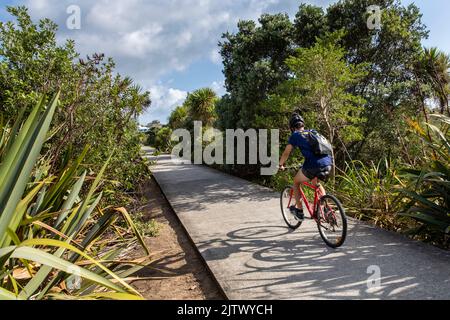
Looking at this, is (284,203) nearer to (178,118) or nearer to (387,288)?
(387,288)

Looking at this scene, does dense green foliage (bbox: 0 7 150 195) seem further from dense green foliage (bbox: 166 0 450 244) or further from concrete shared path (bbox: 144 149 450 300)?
dense green foliage (bbox: 166 0 450 244)

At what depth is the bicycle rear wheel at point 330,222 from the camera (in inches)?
173

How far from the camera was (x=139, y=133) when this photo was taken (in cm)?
740

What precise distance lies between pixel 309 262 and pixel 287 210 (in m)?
1.95

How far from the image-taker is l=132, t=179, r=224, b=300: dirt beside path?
3840mm

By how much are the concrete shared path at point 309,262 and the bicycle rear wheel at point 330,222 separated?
0.42 feet

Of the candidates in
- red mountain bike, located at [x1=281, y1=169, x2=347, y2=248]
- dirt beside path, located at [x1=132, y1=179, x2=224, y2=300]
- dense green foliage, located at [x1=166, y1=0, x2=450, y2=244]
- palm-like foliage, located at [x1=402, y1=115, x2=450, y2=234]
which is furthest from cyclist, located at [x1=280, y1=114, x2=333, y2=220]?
dense green foliage, located at [x1=166, y1=0, x2=450, y2=244]

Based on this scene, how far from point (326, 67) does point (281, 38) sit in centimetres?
450

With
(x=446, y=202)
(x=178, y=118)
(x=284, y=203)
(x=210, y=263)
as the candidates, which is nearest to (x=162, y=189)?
(x=284, y=203)

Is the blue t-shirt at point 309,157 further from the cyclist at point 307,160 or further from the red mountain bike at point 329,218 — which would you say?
the red mountain bike at point 329,218

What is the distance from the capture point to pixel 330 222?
4559 millimetres

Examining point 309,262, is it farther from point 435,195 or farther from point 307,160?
point 435,195

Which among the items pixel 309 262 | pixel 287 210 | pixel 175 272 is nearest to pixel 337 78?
pixel 287 210

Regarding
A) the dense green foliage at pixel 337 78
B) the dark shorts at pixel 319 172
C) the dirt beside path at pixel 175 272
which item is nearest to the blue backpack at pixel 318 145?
the dark shorts at pixel 319 172
